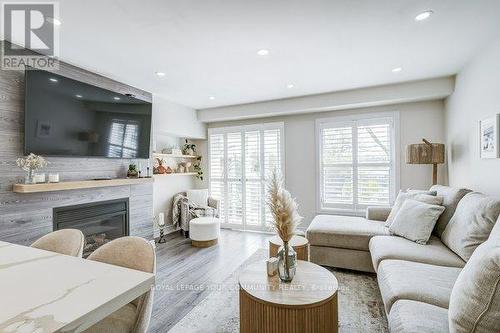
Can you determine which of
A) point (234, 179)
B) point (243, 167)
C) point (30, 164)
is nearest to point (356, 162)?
point (243, 167)

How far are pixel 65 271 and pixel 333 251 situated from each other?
270 cm

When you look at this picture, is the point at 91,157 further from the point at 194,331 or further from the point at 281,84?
the point at 281,84

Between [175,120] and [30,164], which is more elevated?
→ [175,120]

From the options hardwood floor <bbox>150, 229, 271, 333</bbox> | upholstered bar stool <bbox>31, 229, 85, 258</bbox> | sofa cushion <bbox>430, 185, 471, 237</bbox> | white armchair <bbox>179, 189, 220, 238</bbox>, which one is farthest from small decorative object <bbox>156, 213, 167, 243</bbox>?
sofa cushion <bbox>430, 185, 471, 237</bbox>

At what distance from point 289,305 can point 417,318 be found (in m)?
0.65

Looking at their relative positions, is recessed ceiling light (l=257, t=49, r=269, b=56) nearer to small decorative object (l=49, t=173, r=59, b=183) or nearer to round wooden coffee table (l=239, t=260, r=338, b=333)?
round wooden coffee table (l=239, t=260, r=338, b=333)

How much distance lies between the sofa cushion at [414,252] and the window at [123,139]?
3.33 meters

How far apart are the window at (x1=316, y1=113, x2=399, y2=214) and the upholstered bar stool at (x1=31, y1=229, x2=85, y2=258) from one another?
378 cm

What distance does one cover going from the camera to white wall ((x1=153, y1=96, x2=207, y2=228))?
431 centimetres

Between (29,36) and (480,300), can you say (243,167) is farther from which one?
(480,300)

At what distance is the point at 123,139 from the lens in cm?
351

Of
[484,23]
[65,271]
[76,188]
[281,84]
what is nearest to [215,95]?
[281,84]

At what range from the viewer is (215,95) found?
4.24 m

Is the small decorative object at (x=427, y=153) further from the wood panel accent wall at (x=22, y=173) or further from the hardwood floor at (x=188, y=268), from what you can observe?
the wood panel accent wall at (x=22, y=173)
